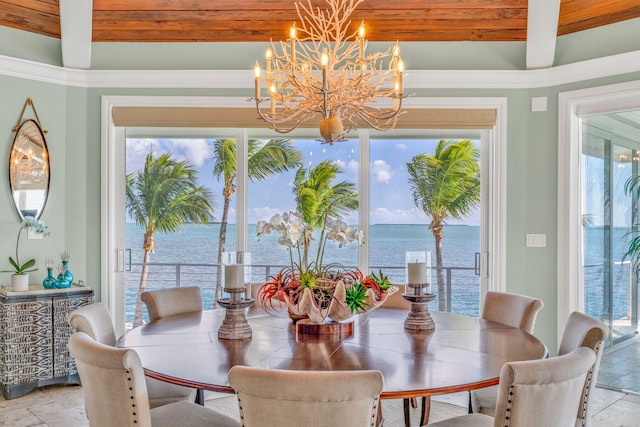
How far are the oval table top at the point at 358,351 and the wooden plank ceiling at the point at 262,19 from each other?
8.03 feet

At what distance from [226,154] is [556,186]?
2.65m

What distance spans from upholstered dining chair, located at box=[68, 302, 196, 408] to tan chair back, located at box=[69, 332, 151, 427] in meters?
0.42

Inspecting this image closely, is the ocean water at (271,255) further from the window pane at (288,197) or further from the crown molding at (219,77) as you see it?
the crown molding at (219,77)

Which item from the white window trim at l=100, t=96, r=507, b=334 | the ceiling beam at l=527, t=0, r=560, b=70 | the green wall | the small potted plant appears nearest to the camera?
the small potted plant

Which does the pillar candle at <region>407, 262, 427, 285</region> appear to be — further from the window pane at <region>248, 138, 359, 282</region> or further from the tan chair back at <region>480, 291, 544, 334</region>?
the window pane at <region>248, 138, 359, 282</region>

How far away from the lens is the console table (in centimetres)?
348

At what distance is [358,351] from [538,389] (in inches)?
27.3

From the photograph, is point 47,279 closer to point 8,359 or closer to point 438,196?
point 8,359

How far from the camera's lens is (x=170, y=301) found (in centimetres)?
290

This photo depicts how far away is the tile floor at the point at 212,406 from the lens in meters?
3.12

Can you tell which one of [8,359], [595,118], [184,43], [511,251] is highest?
[184,43]

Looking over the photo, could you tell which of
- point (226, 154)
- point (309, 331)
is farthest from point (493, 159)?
point (309, 331)

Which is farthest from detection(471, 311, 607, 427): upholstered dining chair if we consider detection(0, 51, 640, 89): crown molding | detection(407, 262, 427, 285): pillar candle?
detection(0, 51, 640, 89): crown molding

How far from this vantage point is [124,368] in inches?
65.6
